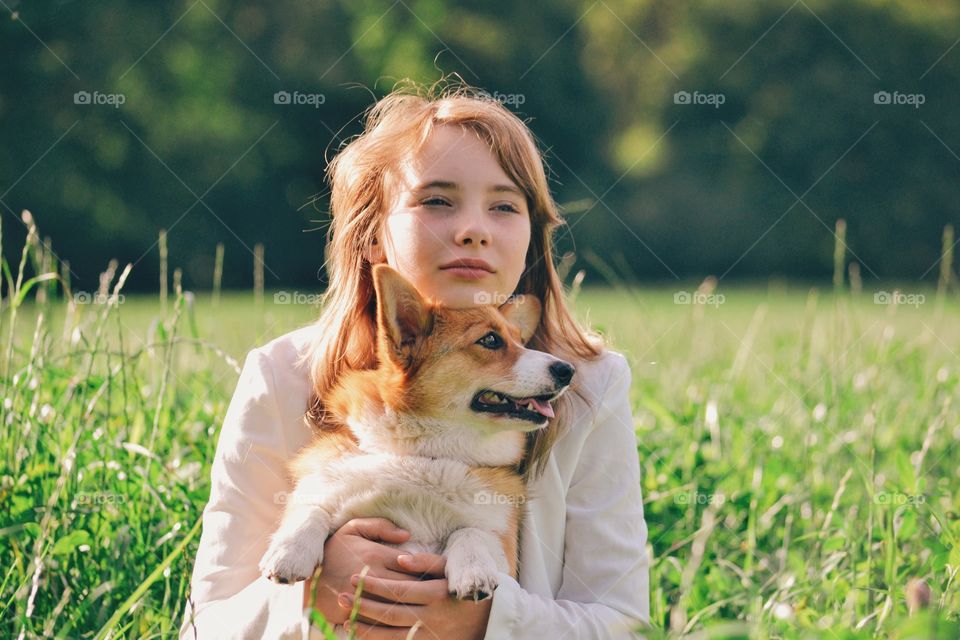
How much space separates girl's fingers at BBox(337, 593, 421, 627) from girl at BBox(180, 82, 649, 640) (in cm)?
15

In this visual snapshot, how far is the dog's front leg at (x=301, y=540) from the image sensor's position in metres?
1.95

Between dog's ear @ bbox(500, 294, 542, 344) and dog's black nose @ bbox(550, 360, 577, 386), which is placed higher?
dog's ear @ bbox(500, 294, 542, 344)

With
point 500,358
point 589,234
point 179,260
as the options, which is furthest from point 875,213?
point 500,358

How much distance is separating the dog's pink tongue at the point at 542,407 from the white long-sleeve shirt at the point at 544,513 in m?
0.17

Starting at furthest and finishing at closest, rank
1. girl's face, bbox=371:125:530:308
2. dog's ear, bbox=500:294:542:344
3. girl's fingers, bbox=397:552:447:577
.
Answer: dog's ear, bbox=500:294:542:344 → girl's face, bbox=371:125:530:308 → girl's fingers, bbox=397:552:447:577

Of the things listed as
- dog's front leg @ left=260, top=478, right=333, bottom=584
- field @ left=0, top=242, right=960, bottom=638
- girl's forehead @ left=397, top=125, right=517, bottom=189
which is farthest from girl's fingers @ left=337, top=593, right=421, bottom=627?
girl's forehead @ left=397, top=125, right=517, bottom=189

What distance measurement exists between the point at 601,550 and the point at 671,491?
27.2 inches

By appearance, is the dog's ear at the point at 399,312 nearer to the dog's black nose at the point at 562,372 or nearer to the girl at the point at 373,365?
the girl at the point at 373,365

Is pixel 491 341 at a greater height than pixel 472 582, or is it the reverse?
pixel 491 341

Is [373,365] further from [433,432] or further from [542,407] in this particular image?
[542,407]

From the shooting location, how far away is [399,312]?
2316 mm

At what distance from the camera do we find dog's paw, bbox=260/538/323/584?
1948 millimetres

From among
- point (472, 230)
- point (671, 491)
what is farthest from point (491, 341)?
point (671, 491)

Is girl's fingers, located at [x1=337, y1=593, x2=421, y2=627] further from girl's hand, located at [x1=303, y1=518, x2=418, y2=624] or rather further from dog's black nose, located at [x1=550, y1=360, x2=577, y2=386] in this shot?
dog's black nose, located at [x1=550, y1=360, x2=577, y2=386]
